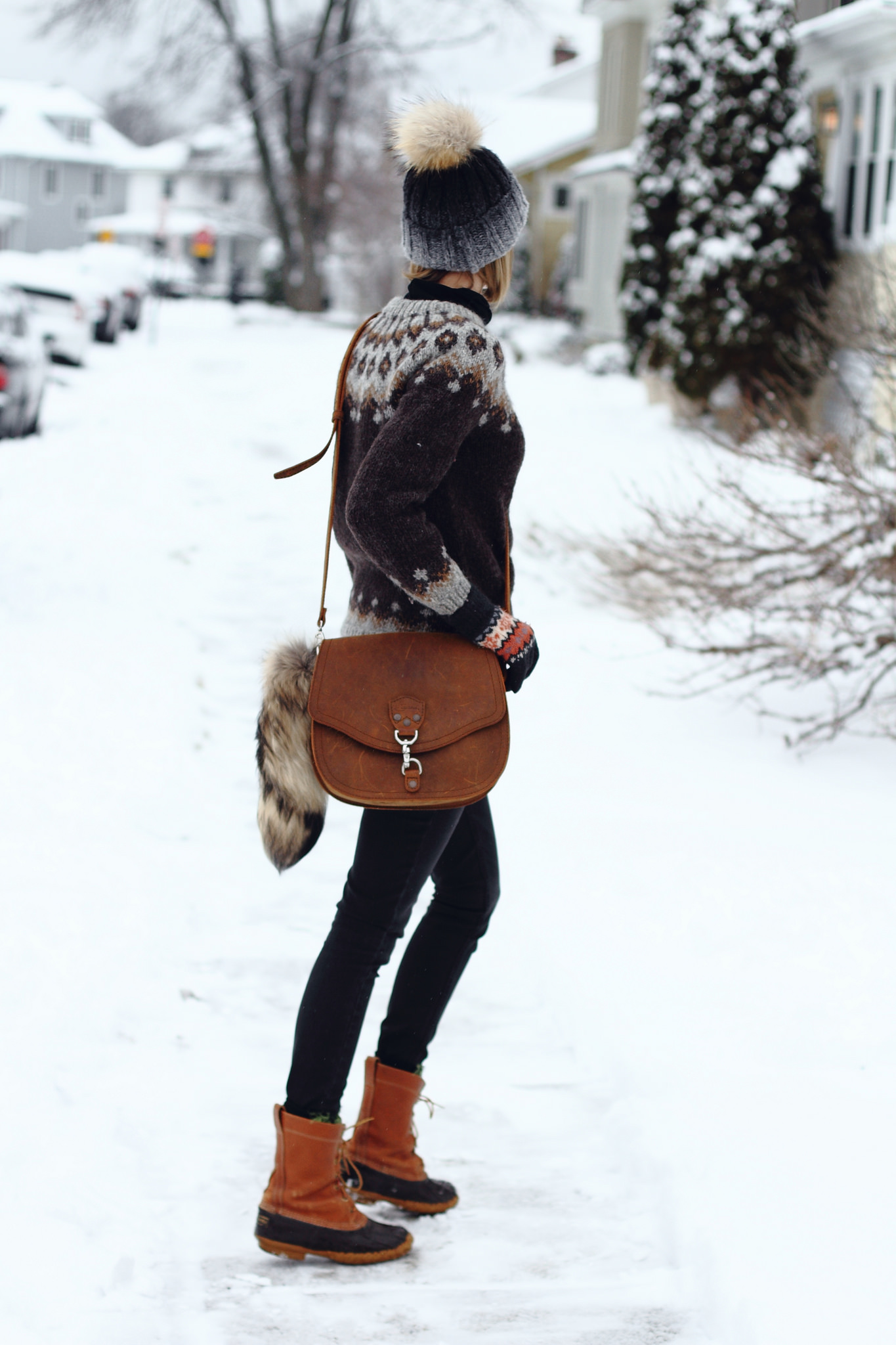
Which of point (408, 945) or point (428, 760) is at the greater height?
point (428, 760)

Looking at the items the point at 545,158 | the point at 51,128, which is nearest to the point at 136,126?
the point at 51,128

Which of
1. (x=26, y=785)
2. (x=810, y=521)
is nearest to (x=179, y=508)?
(x=810, y=521)

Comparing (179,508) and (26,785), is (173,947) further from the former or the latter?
(179,508)

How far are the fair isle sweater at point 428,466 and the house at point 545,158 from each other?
119 feet

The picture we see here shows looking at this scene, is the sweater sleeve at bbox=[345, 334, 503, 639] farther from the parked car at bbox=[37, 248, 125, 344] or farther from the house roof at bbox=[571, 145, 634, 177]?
the house roof at bbox=[571, 145, 634, 177]

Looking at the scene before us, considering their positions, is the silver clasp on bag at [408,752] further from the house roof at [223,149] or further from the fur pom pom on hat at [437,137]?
the house roof at [223,149]

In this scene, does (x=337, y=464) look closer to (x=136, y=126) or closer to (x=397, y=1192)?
(x=397, y=1192)

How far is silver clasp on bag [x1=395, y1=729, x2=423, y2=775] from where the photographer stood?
2.34m

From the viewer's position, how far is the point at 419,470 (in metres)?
2.21

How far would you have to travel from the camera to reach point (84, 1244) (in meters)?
2.49

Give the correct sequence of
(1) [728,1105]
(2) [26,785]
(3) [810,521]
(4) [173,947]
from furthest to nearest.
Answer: (3) [810,521]
(2) [26,785]
(4) [173,947]
(1) [728,1105]

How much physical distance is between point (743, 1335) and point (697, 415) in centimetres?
1455

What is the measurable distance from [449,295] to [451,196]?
171mm

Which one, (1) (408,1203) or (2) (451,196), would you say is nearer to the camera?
(2) (451,196)
